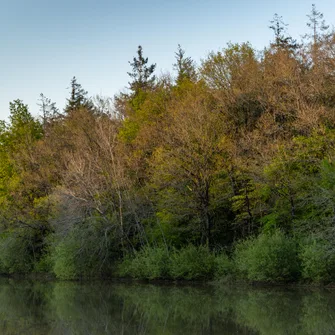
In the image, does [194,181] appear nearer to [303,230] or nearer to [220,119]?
[220,119]

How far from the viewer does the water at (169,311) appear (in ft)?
55.0

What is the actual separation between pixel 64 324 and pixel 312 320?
8117mm

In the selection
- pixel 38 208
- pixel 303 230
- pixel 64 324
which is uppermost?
pixel 38 208

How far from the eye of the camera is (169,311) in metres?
20.7

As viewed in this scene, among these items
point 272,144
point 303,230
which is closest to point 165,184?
point 272,144

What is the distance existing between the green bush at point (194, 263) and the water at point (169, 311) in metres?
1.04

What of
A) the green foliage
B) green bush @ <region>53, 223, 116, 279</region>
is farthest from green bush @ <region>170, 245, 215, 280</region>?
green bush @ <region>53, 223, 116, 279</region>

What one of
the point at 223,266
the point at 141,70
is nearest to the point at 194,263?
the point at 223,266

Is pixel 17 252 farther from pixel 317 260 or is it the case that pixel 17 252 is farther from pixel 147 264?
pixel 317 260

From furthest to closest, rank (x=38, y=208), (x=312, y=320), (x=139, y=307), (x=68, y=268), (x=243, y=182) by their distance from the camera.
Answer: (x=38, y=208), (x=68, y=268), (x=243, y=182), (x=139, y=307), (x=312, y=320)

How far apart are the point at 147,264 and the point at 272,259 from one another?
791 cm

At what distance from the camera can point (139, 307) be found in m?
22.1

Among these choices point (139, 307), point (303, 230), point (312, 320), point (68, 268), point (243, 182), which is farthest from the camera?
Answer: point (68, 268)

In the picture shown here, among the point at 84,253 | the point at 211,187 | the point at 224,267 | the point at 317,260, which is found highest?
the point at 211,187
